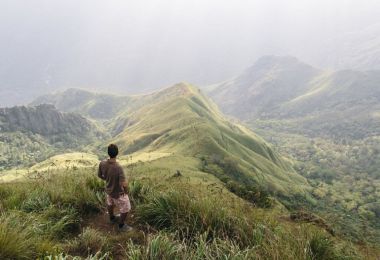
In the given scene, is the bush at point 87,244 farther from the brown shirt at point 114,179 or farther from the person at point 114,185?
the brown shirt at point 114,179

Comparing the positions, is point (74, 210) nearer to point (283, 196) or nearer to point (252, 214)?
point (252, 214)

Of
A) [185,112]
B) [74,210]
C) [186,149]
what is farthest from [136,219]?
A: [185,112]

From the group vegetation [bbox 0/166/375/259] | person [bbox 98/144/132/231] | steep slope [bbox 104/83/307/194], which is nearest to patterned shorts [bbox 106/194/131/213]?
person [bbox 98/144/132/231]

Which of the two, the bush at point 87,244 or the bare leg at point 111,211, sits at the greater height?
the bush at point 87,244

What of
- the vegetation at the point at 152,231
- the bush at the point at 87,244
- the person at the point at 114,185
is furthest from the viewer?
the person at the point at 114,185

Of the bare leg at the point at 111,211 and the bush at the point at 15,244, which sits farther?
the bare leg at the point at 111,211

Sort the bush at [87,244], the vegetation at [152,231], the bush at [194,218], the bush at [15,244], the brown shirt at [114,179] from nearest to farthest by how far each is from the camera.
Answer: the bush at [15,244]
the vegetation at [152,231]
the bush at [87,244]
the bush at [194,218]
the brown shirt at [114,179]

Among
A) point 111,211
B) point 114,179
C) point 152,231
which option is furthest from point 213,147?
point 152,231

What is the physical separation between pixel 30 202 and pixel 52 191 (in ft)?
2.99

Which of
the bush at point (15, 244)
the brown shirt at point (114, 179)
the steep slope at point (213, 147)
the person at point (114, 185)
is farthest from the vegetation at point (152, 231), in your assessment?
the steep slope at point (213, 147)

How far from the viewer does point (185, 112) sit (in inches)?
7598

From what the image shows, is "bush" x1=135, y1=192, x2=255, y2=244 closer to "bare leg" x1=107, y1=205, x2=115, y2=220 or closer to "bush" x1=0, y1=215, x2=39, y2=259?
"bare leg" x1=107, y1=205, x2=115, y2=220

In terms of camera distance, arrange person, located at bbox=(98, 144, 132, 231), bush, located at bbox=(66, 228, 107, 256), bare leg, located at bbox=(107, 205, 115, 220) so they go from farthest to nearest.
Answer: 1. bare leg, located at bbox=(107, 205, 115, 220)
2. person, located at bbox=(98, 144, 132, 231)
3. bush, located at bbox=(66, 228, 107, 256)

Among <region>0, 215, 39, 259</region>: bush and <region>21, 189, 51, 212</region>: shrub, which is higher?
<region>0, 215, 39, 259</region>: bush
